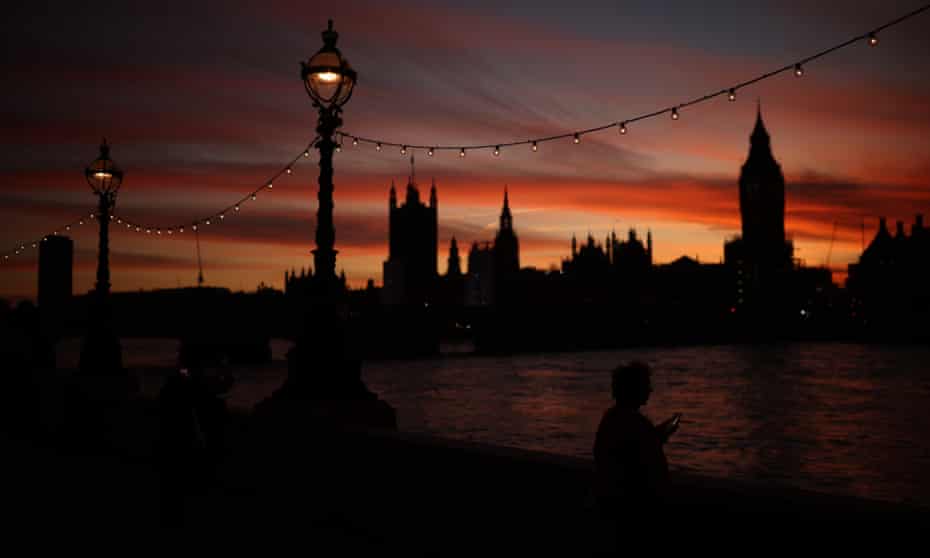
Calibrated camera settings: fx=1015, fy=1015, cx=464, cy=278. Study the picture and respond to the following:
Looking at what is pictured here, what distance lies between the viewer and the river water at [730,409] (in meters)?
50.8

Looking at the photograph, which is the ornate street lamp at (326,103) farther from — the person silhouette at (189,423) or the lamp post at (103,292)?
the lamp post at (103,292)

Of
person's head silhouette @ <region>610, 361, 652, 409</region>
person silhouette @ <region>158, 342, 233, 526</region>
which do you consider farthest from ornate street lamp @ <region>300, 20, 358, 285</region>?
person's head silhouette @ <region>610, 361, 652, 409</region>

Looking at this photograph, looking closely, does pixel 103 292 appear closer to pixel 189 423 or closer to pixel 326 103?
pixel 326 103

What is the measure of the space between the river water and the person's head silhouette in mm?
26160

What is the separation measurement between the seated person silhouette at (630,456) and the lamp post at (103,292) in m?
18.0

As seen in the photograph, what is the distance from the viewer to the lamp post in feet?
70.3

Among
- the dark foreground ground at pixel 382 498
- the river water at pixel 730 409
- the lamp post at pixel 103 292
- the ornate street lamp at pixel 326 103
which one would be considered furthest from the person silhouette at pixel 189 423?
the river water at pixel 730 409

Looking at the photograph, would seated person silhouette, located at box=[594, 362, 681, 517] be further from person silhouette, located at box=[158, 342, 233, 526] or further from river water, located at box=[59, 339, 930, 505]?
river water, located at box=[59, 339, 930, 505]

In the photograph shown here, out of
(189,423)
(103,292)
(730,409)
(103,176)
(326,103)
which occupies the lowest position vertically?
(730,409)

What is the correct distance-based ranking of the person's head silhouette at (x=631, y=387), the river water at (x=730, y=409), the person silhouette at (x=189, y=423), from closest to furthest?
1. the person's head silhouette at (x=631, y=387)
2. the person silhouette at (x=189, y=423)
3. the river water at (x=730, y=409)

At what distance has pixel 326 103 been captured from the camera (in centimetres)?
1269

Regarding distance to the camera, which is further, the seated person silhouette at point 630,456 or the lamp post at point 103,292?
the lamp post at point 103,292

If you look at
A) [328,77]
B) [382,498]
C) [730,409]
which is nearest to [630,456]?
[382,498]

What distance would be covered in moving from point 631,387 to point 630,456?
367 mm
